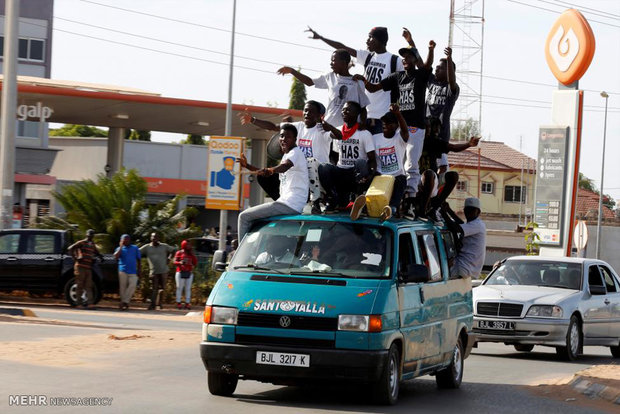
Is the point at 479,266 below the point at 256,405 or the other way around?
the other way around

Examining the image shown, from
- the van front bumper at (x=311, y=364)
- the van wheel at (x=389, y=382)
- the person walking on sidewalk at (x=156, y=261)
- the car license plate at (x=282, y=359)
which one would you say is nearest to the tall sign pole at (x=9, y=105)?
the person walking on sidewalk at (x=156, y=261)

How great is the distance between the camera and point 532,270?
18.6 metres

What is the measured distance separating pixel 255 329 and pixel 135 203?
→ 21908 mm

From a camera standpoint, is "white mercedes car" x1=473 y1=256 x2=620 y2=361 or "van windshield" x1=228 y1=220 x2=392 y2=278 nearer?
"van windshield" x1=228 y1=220 x2=392 y2=278

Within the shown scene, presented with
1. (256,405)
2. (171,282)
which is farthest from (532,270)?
(171,282)

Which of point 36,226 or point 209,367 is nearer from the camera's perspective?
point 209,367

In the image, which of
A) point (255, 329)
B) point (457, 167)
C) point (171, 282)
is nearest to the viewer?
point (255, 329)

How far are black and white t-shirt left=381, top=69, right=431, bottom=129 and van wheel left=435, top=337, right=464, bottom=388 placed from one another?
2.71 metres

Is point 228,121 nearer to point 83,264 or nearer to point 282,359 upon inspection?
point 83,264

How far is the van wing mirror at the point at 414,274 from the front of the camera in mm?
10383

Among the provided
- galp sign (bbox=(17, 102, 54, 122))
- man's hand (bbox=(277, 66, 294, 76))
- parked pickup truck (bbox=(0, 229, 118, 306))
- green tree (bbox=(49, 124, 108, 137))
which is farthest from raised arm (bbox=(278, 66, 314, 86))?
green tree (bbox=(49, 124, 108, 137))

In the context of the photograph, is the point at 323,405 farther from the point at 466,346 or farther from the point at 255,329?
the point at 466,346

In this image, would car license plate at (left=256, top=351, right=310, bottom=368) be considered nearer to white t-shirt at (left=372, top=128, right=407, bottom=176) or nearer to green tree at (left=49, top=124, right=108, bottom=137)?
white t-shirt at (left=372, top=128, right=407, bottom=176)

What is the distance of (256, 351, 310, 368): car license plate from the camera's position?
9688mm
